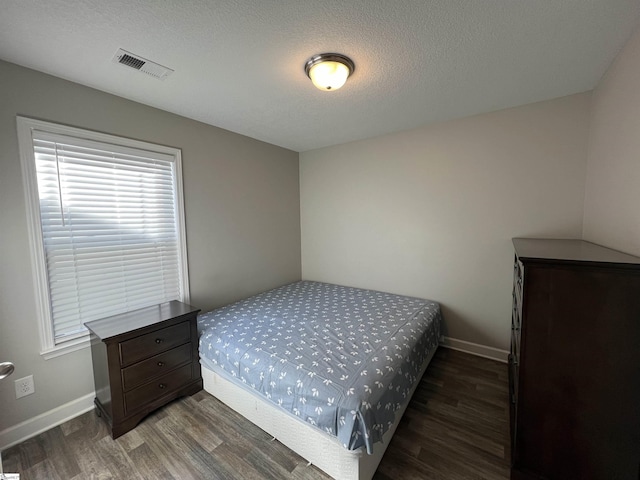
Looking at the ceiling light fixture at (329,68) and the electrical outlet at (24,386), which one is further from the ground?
the ceiling light fixture at (329,68)

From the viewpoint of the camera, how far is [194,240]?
253cm

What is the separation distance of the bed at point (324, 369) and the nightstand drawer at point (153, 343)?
0.58 ft

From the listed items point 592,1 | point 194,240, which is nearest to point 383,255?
point 194,240

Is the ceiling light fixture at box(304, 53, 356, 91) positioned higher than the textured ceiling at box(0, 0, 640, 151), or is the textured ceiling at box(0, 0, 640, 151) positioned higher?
the textured ceiling at box(0, 0, 640, 151)

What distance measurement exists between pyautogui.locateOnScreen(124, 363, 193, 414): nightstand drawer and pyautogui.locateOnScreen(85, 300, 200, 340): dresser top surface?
438mm

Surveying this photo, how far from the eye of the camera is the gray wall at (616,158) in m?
1.32

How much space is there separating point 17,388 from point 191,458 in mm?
1268

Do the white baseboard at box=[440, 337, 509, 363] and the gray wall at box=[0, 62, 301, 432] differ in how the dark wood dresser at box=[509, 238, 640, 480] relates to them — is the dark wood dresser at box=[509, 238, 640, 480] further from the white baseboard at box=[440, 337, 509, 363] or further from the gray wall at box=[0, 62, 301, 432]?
the gray wall at box=[0, 62, 301, 432]

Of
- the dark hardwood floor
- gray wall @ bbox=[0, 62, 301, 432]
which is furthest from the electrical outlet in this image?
the dark hardwood floor

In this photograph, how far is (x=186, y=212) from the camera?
245cm

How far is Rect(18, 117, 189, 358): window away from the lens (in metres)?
1.70

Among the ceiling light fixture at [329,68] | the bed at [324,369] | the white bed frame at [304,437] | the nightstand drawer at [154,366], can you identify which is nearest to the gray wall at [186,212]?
the nightstand drawer at [154,366]

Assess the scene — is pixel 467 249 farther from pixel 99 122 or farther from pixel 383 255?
pixel 99 122

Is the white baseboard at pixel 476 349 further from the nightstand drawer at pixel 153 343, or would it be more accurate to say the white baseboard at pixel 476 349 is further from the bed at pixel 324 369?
the nightstand drawer at pixel 153 343
